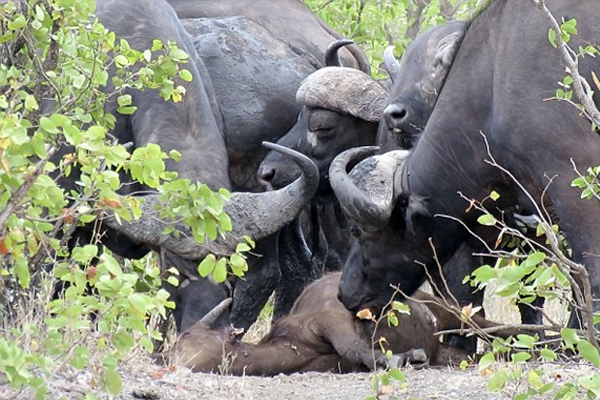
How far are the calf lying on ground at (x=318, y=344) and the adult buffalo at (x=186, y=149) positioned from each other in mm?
473

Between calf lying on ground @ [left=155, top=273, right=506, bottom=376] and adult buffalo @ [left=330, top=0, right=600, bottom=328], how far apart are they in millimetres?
205

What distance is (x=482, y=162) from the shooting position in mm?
6766

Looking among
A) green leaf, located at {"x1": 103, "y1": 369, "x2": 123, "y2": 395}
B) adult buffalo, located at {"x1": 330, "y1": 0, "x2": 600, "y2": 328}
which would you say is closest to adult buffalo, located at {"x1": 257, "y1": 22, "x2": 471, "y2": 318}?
adult buffalo, located at {"x1": 330, "y1": 0, "x2": 600, "y2": 328}

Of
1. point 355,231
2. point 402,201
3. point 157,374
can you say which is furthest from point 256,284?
point 157,374

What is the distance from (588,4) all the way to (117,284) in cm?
279

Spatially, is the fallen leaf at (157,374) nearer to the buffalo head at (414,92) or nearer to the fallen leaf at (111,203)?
the fallen leaf at (111,203)

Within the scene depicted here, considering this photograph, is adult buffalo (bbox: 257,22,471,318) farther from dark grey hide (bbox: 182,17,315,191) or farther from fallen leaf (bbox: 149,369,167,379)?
fallen leaf (bbox: 149,369,167,379)

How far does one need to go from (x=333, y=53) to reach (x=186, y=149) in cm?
179

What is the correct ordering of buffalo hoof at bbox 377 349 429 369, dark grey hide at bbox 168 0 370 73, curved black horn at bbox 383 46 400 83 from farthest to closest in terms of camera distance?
dark grey hide at bbox 168 0 370 73
curved black horn at bbox 383 46 400 83
buffalo hoof at bbox 377 349 429 369

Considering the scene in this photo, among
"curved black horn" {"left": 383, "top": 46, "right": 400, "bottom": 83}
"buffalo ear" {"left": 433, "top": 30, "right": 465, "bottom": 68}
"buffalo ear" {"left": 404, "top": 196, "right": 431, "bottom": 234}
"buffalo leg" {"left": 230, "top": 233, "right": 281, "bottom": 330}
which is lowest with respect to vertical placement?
"buffalo leg" {"left": 230, "top": 233, "right": 281, "bottom": 330}

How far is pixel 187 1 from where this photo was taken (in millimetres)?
10438

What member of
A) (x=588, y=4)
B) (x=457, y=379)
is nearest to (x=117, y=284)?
(x=457, y=379)

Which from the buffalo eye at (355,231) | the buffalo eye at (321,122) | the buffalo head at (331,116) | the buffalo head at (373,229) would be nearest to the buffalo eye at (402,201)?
the buffalo head at (373,229)

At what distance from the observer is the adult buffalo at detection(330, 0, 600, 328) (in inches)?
235
